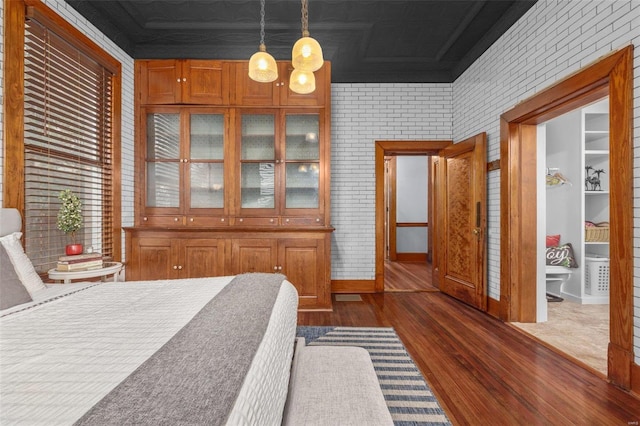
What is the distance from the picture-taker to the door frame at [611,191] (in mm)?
1949

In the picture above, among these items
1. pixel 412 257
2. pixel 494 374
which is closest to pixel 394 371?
pixel 494 374

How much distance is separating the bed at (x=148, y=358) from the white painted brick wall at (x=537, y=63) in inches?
92.7

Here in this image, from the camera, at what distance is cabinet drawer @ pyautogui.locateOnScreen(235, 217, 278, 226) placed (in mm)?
3596

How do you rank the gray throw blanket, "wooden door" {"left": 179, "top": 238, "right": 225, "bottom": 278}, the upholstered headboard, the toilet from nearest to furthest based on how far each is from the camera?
the gray throw blanket
the upholstered headboard
"wooden door" {"left": 179, "top": 238, "right": 225, "bottom": 278}
the toilet

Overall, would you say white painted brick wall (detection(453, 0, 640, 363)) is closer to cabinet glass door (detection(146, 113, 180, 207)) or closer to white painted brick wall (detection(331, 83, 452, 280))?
white painted brick wall (detection(331, 83, 452, 280))

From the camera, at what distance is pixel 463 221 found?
3.89 m

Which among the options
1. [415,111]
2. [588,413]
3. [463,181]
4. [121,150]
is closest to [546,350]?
[588,413]

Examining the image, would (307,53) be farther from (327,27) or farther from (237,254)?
(237,254)

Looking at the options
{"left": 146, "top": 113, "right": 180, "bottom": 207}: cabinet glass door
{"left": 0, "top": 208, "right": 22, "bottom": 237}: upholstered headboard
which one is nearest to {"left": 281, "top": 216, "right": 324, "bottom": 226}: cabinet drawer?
{"left": 146, "top": 113, "right": 180, "bottom": 207}: cabinet glass door

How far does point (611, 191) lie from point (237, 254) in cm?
325

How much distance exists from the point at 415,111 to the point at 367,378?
404cm

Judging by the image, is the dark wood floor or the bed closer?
the bed

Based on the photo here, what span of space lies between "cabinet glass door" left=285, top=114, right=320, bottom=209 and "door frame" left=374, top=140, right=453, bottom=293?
110 centimetres

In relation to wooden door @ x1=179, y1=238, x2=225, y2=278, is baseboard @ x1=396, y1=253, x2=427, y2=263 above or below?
below
